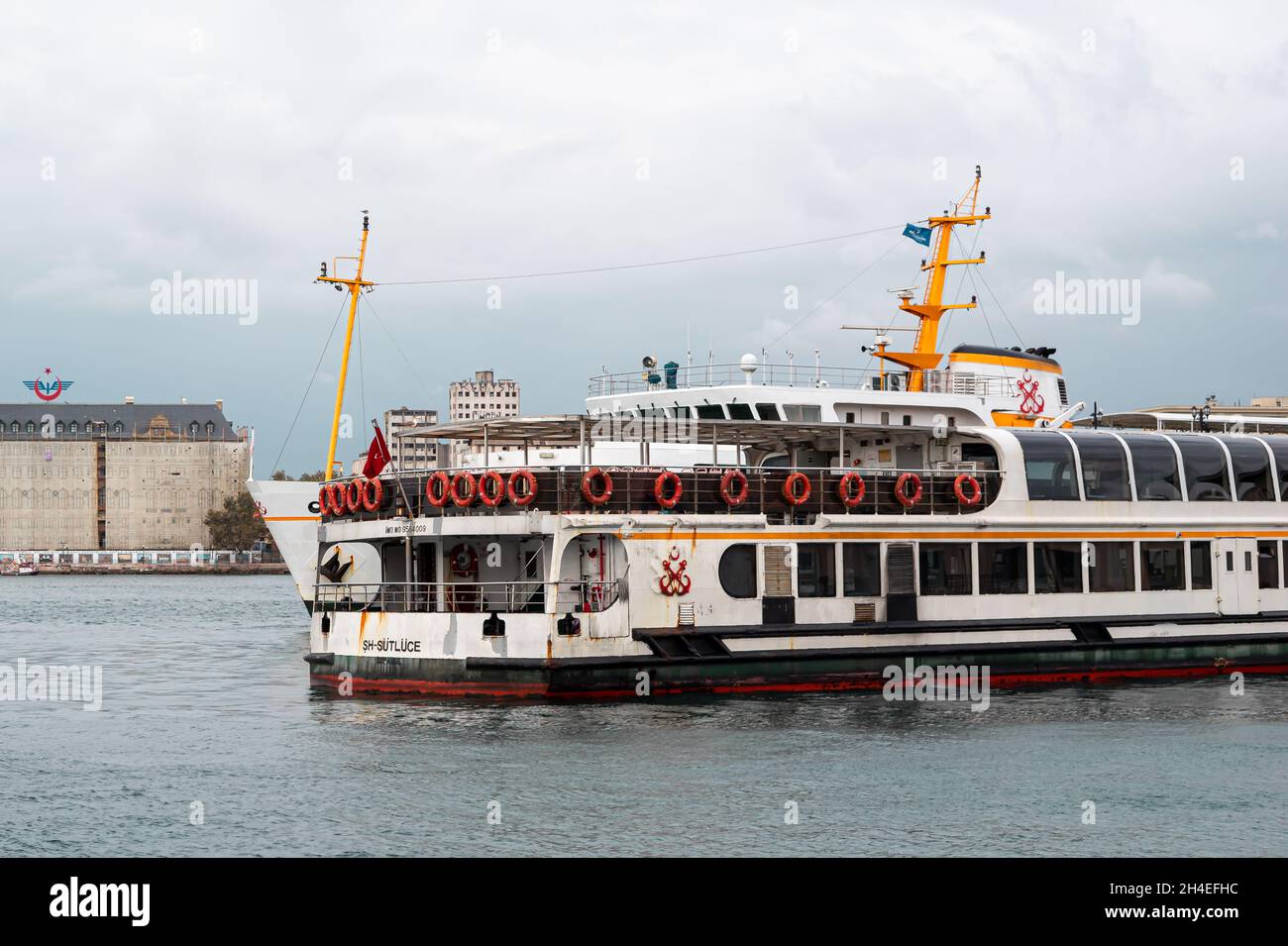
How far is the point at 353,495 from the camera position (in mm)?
32062

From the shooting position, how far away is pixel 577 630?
27.7 metres

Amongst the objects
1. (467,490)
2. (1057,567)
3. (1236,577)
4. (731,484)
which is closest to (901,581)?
(1057,567)

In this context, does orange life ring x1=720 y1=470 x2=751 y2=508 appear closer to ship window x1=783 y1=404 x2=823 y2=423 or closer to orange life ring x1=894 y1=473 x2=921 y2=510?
orange life ring x1=894 y1=473 x2=921 y2=510

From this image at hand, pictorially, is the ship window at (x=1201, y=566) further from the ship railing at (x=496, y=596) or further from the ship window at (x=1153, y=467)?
the ship railing at (x=496, y=596)

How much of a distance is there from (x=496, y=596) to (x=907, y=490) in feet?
28.5

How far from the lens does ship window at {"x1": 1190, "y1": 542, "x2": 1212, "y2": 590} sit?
33.8 meters

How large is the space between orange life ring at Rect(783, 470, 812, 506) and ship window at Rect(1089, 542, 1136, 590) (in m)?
7.08

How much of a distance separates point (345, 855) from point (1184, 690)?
20151 millimetres

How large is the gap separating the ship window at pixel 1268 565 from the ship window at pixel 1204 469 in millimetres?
1556

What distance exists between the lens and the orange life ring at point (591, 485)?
92.0 ft

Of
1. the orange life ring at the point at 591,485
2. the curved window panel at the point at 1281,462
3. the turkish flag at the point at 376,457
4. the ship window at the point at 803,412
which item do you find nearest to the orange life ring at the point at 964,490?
the ship window at the point at 803,412
